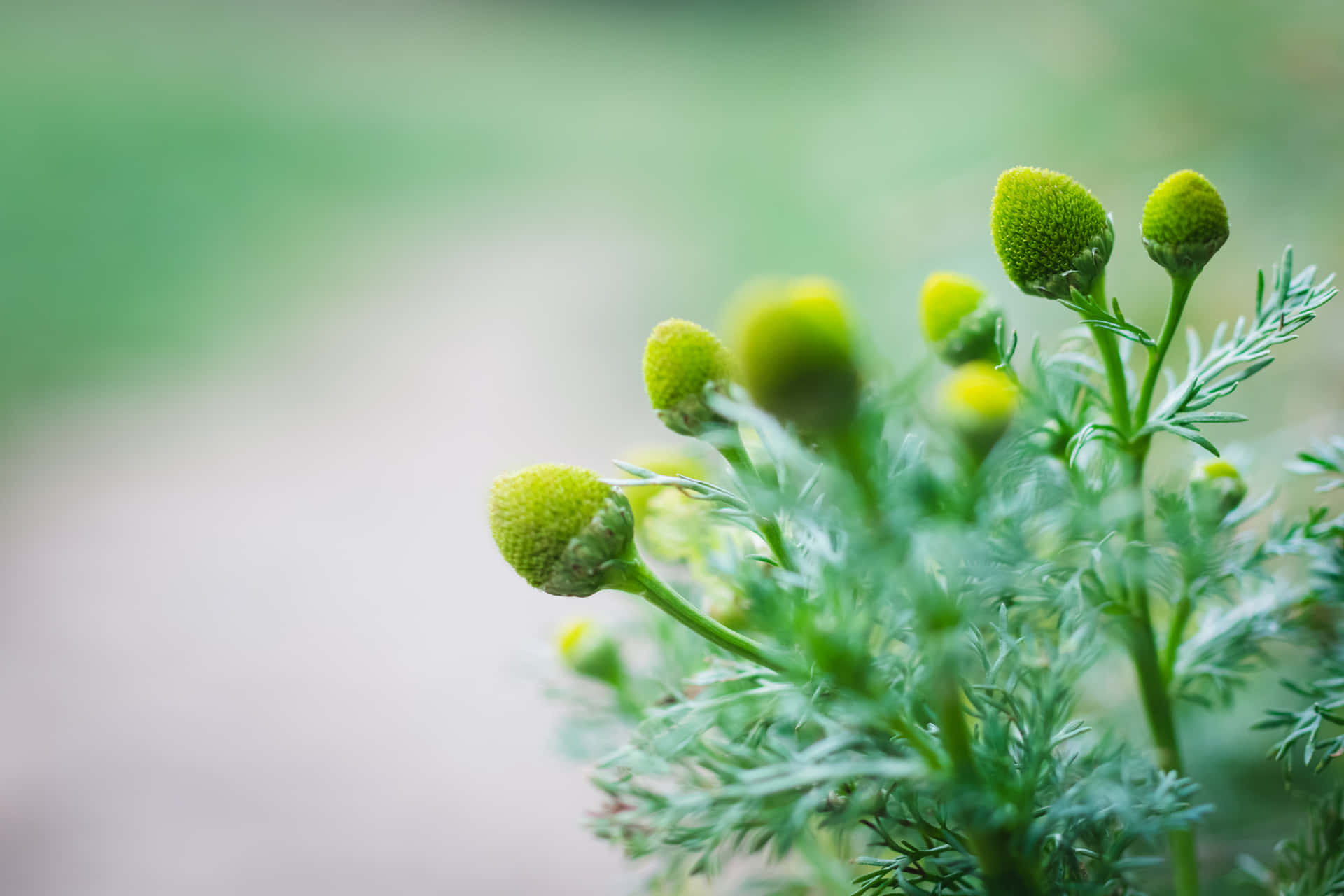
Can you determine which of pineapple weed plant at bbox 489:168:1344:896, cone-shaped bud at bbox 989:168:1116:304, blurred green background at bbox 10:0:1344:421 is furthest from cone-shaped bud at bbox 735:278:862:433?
blurred green background at bbox 10:0:1344:421

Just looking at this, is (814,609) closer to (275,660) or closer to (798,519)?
(798,519)

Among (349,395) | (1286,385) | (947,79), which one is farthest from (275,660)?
(947,79)

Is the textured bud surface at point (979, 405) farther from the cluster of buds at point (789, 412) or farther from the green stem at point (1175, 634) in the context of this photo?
the green stem at point (1175, 634)

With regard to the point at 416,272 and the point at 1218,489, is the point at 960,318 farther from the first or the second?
the point at 416,272

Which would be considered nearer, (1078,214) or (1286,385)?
(1078,214)

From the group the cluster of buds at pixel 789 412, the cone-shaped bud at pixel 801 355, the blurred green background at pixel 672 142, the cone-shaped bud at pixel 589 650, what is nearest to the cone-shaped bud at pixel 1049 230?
the cluster of buds at pixel 789 412

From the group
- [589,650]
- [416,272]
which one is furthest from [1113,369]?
[416,272]
